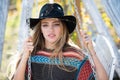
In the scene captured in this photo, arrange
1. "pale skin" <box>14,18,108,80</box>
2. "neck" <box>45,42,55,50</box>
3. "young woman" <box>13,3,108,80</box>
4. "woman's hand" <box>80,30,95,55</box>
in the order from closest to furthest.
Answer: "woman's hand" <box>80,30,95,55</box> → "pale skin" <box>14,18,108,80</box> → "young woman" <box>13,3,108,80</box> → "neck" <box>45,42,55,50</box>

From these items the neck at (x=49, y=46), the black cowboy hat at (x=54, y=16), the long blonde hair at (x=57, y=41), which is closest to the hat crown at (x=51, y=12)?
the black cowboy hat at (x=54, y=16)

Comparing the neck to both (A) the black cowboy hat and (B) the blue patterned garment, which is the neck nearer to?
(B) the blue patterned garment

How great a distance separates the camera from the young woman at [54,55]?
14.9 feet

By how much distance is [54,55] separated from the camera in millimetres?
4598

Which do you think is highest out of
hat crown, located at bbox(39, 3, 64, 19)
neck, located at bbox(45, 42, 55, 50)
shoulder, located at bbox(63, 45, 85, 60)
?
hat crown, located at bbox(39, 3, 64, 19)

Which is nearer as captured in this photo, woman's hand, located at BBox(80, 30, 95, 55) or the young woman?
woman's hand, located at BBox(80, 30, 95, 55)

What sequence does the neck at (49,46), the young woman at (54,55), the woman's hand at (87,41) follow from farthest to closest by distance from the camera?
the neck at (49,46) < the young woman at (54,55) < the woman's hand at (87,41)

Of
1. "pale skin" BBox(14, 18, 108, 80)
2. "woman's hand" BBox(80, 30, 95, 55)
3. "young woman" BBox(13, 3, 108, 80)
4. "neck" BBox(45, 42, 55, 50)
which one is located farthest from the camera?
"neck" BBox(45, 42, 55, 50)

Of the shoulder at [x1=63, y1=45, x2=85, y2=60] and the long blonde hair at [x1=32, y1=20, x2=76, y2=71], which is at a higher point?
the long blonde hair at [x1=32, y1=20, x2=76, y2=71]

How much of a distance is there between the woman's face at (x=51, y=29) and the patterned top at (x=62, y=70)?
8.1 inches

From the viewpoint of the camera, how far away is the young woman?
14.9 ft

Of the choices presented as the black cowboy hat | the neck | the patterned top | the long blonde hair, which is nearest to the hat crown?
the black cowboy hat

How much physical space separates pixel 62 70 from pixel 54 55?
0.52 feet

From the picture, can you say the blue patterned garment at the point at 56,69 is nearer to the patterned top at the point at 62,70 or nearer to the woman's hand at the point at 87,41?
the patterned top at the point at 62,70
